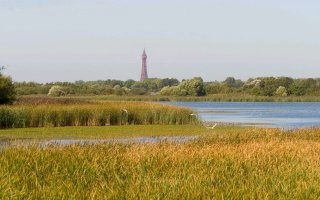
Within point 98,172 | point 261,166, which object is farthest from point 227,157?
point 98,172

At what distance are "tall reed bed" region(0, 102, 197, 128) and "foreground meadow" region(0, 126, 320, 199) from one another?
13077 millimetres

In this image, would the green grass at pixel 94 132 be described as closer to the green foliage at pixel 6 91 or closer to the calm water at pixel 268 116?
the green foliage at pixel 6 91

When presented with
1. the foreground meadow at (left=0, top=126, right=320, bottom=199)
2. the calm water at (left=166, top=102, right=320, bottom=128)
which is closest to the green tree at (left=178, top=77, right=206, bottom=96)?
the calm water at (left=166, top=102, right=320, bottom=128)

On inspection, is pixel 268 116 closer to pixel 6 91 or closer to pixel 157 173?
pixel 6 91

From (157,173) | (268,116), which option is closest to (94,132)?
(157,173)

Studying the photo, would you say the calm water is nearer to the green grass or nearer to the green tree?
the green grass

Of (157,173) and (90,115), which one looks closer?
(157,173)

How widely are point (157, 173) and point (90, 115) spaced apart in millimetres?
17610

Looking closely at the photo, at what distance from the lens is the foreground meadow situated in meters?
8.05

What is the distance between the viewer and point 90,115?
89.7ft

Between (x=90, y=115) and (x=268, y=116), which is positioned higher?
(x=90, y=115)

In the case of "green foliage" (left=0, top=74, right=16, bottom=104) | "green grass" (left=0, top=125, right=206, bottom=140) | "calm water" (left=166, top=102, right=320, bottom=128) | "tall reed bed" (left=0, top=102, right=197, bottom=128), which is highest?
"green foliage" (left=0, top=74, right=16, bottom=104)

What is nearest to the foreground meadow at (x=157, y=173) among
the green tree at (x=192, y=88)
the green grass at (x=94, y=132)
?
the green grass at (x=94, y=132)

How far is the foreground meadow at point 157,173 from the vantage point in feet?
26.4
